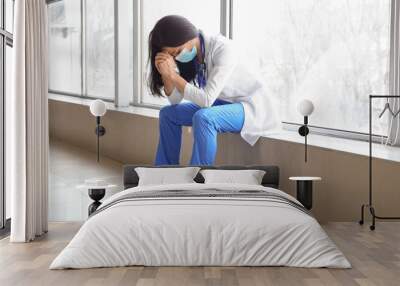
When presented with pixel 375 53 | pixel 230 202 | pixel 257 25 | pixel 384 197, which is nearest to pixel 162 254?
pixel 230 202

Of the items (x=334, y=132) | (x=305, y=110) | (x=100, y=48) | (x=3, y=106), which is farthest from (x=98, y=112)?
(x=334, y=132)

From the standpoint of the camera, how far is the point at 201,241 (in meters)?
5.08

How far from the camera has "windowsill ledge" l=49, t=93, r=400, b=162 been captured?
6.55m

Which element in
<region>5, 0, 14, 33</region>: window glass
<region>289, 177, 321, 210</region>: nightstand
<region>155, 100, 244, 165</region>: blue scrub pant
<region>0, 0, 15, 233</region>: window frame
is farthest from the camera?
<region>155, 100, 244, 165</region>: blue scrub pant

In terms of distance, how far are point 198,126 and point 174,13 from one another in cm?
129

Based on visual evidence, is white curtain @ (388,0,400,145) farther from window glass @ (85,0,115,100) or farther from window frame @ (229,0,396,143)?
window glass @ (85,0,115,100)

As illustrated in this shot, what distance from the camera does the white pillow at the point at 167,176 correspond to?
23.7 ft

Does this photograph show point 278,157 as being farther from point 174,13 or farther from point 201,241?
point 201,241

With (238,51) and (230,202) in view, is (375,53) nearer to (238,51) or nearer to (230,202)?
(238,51)

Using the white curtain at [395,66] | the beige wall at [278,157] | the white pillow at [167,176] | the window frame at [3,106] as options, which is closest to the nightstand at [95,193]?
the white pillow at [167,176]

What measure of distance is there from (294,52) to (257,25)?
526mm

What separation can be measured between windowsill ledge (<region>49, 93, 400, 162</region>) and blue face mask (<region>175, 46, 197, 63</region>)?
689 mm

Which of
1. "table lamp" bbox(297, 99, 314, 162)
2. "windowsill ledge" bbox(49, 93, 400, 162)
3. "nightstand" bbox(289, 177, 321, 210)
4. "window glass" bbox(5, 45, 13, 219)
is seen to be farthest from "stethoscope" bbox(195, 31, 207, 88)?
"window glass" bbox(5, 45, 13, 219)

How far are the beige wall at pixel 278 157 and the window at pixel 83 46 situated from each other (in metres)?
0.32
